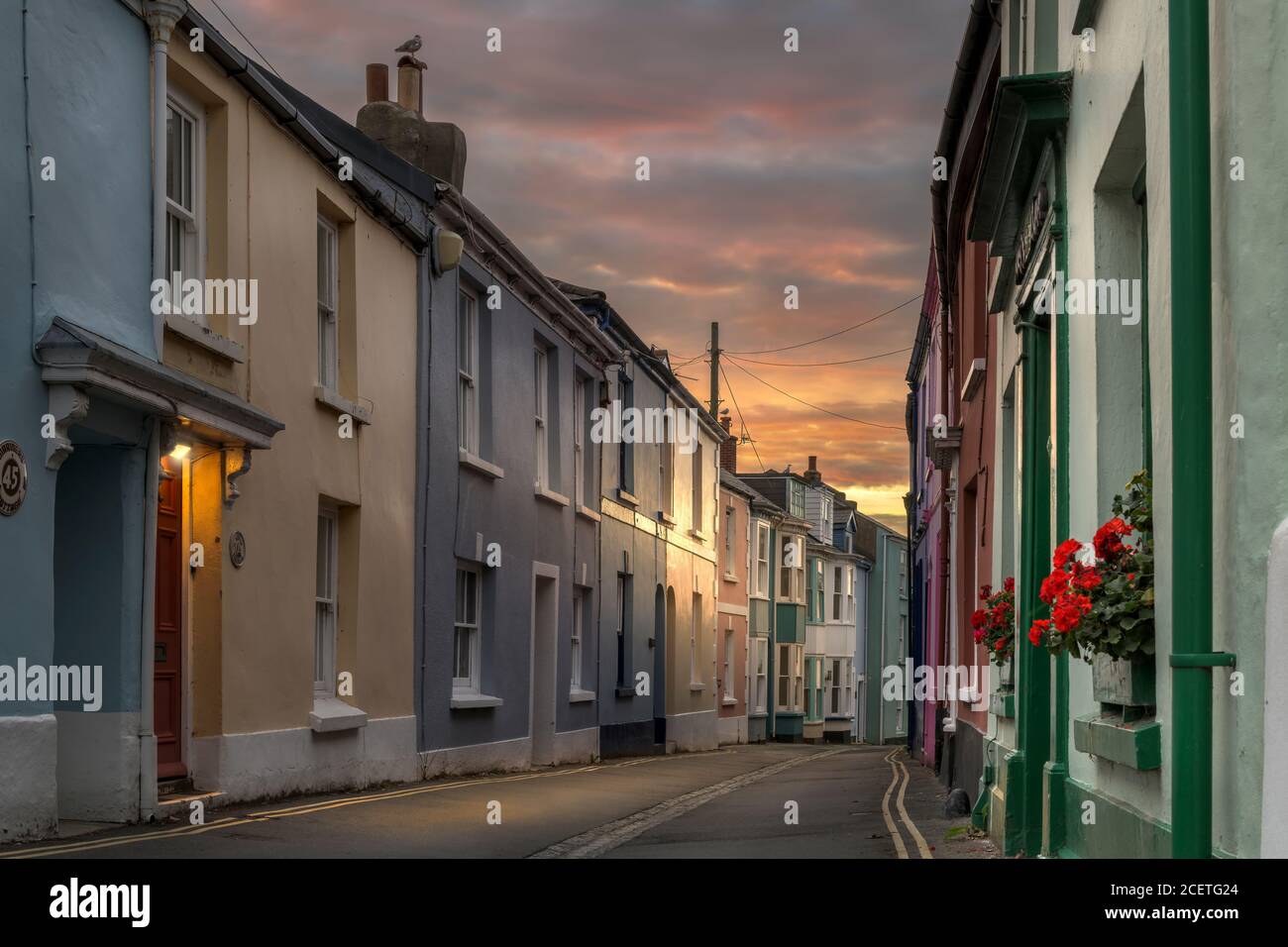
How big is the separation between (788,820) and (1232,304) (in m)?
9.67

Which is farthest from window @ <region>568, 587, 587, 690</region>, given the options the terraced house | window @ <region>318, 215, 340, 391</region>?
the terraced house

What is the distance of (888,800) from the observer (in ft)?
53.1

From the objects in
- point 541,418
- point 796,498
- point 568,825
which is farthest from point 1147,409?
point 796,498

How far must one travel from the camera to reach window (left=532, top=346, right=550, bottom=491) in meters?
22.5

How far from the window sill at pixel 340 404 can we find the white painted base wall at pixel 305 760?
3033 millimetres

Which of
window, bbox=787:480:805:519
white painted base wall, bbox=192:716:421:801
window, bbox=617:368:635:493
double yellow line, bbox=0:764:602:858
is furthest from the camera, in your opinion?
window, bbox=787:480:805:519

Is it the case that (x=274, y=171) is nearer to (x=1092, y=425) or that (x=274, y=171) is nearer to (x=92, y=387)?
(x=92, y=387)

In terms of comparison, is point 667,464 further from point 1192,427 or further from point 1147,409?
point 1192,427

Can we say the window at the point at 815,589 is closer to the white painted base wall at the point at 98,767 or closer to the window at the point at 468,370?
the window at the point at 468,370

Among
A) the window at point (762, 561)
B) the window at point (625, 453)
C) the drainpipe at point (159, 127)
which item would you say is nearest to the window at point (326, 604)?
the drainpipe at point (159, 127)

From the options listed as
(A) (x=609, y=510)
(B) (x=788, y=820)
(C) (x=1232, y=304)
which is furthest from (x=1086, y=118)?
(A) (x=609, y=510)

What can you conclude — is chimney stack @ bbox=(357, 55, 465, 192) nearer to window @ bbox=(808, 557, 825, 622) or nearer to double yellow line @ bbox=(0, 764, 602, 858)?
double yellow line @ bbox=(0, 764, 602, 858)

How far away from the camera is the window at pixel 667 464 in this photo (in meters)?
31.5

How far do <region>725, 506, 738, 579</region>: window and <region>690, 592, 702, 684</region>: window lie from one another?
16.4ft
